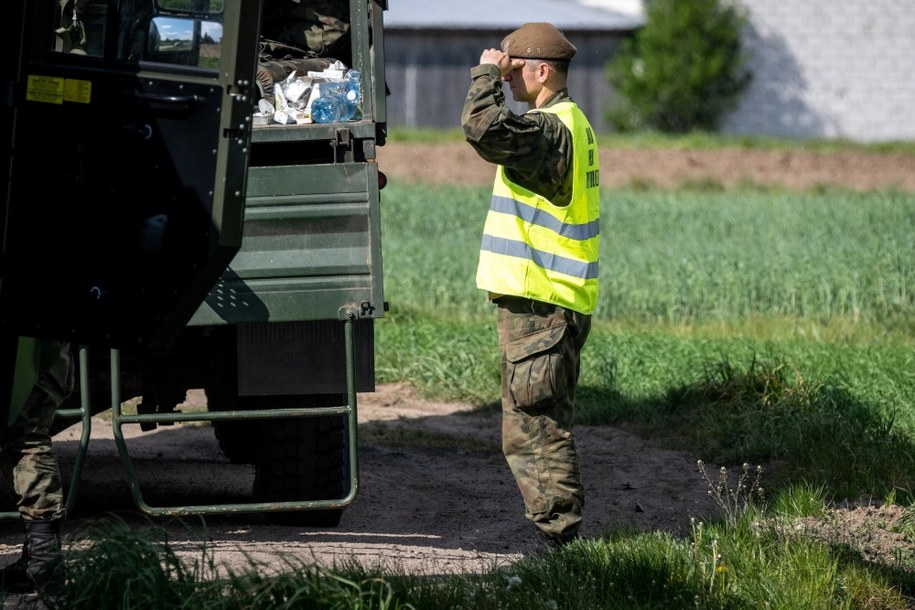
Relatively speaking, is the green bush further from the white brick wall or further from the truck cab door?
the truck cab door

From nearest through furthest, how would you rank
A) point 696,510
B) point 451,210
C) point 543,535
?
point 543,535 < point 696,510 < point 451,210

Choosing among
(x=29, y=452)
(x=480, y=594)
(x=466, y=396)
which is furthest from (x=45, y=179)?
(x=466, y=396)

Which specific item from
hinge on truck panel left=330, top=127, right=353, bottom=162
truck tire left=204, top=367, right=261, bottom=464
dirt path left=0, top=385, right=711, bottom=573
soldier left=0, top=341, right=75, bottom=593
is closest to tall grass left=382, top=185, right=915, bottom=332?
dirt path left=0, top=385, right=711, bottom=573

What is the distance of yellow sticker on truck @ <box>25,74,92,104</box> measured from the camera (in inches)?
161

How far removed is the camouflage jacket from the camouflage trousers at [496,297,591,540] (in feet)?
1.50

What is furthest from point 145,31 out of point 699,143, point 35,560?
point 699,143

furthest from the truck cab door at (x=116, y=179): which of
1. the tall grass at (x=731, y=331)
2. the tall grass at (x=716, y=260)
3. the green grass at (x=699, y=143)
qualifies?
the green grass at (x=699, y=143)

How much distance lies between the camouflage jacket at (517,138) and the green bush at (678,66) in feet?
93.3

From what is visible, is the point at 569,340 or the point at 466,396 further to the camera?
the point at 466,396

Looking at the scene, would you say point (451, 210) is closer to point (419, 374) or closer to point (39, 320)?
point (419, 374)

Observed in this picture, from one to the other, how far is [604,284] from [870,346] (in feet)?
9.54

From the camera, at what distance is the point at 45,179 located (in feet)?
13.5

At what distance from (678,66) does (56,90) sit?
30.3 m

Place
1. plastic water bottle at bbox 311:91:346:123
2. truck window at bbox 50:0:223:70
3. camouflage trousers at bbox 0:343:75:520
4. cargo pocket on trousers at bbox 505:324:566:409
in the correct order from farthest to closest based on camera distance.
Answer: plastic water bottle at bbox 311:91:346:123, cargo pocket on trousers at bbox 505:324:566:409, camouflage trousers at bbox 0:343:75:520, truck window at bbox 50:0:223:70
